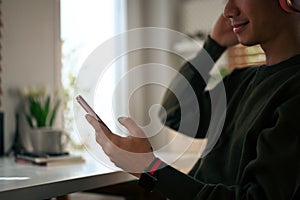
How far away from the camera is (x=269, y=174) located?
722 mm

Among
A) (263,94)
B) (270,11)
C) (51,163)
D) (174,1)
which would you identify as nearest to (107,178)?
(51,163)

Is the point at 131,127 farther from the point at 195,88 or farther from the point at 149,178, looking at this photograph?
the point at 195,88

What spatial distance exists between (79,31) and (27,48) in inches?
16.5

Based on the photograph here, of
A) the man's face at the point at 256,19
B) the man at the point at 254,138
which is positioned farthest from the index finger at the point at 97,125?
the man's face at the point at 256,19

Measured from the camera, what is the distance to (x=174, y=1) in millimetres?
2537

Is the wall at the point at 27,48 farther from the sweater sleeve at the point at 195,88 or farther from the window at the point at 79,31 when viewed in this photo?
the sweater sleeve at the point at 195,88

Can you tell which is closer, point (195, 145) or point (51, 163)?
point (51, 163)

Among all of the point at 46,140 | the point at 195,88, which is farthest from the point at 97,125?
the point at 46,140

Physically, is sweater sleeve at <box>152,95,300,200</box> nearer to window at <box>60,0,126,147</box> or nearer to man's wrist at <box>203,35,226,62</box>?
man's wrist at <box>203,35,226,62</box>

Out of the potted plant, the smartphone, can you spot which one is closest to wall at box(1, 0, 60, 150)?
the potted plant

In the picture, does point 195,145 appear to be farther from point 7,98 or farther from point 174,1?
point 7,98

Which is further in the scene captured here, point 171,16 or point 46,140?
point 171,16

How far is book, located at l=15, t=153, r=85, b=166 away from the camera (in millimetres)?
1315

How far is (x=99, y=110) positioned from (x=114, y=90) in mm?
56
